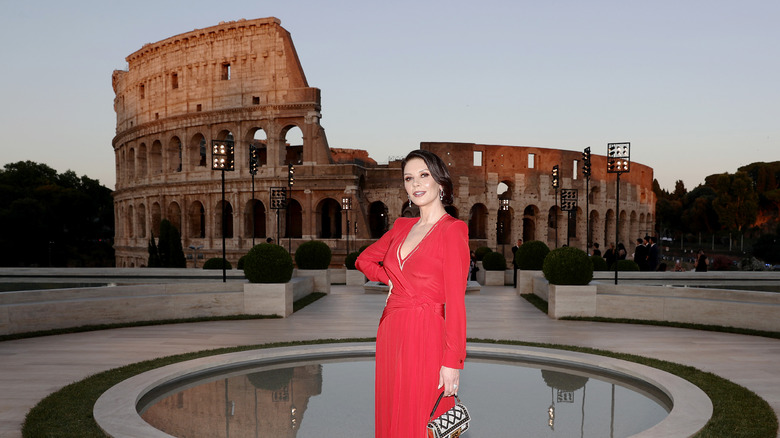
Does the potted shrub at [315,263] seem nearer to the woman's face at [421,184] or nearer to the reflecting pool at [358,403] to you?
the reflecting pool at [358,403]

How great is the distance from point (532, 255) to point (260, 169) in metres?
27.8

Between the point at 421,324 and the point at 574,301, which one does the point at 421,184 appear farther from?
the point at 574,301

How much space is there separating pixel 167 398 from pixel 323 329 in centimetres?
562

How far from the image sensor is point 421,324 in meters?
3.35

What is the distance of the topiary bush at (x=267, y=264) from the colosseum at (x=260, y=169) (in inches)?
825

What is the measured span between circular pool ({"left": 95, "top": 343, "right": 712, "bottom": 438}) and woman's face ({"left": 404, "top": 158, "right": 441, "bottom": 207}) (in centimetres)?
268

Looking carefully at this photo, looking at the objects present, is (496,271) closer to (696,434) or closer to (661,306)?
(661,306)

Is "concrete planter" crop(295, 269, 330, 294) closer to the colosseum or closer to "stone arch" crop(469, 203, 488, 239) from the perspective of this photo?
the colosseum

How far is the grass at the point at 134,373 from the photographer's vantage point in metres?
5.11

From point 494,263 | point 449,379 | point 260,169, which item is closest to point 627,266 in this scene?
point 494,263

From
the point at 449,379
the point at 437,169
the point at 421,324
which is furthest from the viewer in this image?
the point at 437,169

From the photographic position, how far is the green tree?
231 ft

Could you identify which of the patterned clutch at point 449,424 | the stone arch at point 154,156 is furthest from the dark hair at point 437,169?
the stone arch at point 154,156

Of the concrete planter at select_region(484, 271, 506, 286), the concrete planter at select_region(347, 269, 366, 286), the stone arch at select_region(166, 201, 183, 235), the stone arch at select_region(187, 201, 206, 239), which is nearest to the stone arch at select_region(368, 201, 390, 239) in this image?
the stone arch at select_region(187, 201, 206, 239)
